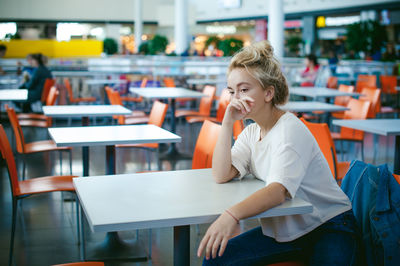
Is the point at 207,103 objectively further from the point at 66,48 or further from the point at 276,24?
the point at 66,48

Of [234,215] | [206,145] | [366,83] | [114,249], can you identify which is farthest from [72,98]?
[234,215]

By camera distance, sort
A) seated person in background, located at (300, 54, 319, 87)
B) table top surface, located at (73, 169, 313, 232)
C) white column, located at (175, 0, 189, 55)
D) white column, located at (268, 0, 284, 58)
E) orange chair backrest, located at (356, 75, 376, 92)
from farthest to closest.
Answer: white column, located at (175, 0, 189, 55), white column, located at (268, 0, 284, 58), orange chair backrest, located at (356, 75, 376, 92), seated person in background, located at (300, 54, 319, 87), table top surface, located at (73, 169, 313, 232)

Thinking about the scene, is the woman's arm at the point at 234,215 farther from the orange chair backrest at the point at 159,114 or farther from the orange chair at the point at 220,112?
the orange chair at the point at 220,112

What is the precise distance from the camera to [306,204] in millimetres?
1446

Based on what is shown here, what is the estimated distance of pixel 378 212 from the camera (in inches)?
57.6

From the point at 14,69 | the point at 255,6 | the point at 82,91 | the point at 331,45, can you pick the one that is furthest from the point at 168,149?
the point at 331,45

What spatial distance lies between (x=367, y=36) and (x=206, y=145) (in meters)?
11.1

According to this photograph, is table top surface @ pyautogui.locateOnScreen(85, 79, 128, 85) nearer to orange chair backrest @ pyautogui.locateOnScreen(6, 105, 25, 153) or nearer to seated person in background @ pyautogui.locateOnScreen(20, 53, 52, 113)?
seated person in background @ pyautogui.locateOnScreen(20, 53, 52, 113)

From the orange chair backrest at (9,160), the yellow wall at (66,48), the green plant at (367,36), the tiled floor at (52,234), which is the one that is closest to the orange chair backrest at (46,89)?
the tiled floor at (52,234)

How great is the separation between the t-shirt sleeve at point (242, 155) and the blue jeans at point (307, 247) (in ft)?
0.74

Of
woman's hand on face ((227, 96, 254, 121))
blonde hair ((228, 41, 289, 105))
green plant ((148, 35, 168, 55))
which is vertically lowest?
woman's hand on face ((227, 96, 254, 121))

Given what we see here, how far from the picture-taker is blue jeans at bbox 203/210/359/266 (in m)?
1.48

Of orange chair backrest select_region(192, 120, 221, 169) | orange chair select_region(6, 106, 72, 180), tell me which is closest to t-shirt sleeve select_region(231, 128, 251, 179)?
orange chair backrest select_region(192, 120, 221, 169)

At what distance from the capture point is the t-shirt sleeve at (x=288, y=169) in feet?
4.71
